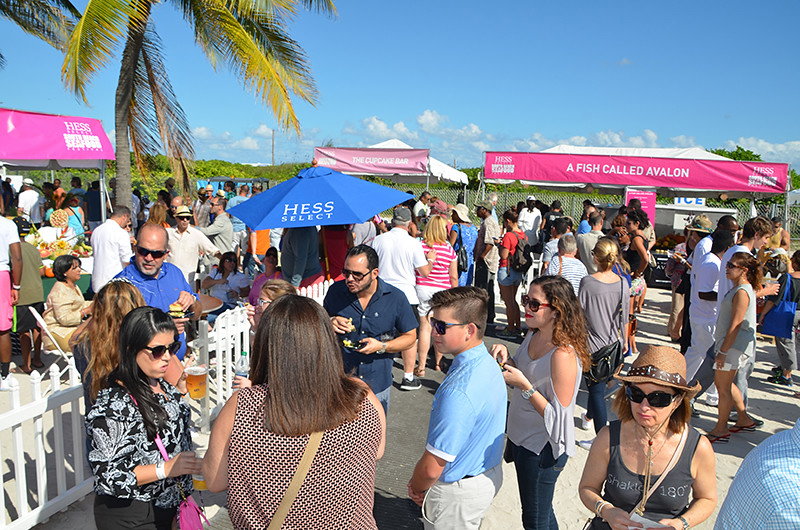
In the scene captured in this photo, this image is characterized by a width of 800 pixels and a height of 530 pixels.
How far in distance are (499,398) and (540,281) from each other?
1.06 metres

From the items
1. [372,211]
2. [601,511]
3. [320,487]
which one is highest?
[372,211]

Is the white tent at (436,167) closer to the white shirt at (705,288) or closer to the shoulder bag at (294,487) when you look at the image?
the white shirt at (705,288)

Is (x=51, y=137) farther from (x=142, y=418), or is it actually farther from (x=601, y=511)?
(x=601, y=511)

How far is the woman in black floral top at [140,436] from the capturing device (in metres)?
2.29

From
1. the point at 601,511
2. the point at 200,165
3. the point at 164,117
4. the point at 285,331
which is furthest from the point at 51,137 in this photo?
the point at 200,165

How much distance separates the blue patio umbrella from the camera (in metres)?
5.45

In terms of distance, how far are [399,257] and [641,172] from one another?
9578 millimetres

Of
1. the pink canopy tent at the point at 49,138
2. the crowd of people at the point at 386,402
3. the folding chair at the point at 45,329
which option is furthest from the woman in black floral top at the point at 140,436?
the pink canopy tent at the point at 49,138

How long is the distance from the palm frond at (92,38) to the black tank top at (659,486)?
8.53m

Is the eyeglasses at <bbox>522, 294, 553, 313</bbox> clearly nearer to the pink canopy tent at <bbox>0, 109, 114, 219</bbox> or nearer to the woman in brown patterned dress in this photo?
the woman in brown patterned dress

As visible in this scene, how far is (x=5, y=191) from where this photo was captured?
47.6 feet

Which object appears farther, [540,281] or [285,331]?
[540,281]

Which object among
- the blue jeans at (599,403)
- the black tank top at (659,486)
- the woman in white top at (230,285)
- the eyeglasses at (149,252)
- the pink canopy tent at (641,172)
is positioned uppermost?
the pink canopy tent at (641,172)

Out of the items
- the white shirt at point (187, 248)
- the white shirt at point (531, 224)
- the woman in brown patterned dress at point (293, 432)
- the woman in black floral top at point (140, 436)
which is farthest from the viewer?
A: the white shirt at point (531, 224)
